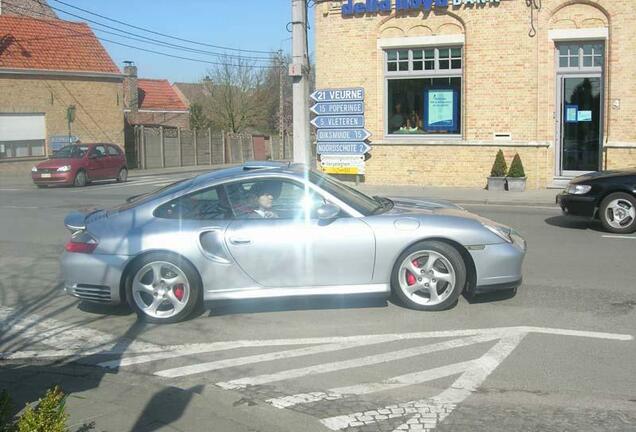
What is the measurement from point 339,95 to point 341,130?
1.02 meters

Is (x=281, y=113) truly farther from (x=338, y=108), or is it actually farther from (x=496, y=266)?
(x=496, y=266)

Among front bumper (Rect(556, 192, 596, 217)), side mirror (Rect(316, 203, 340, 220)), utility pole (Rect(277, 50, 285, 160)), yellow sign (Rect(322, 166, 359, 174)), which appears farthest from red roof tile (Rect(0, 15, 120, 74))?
side mirror (Rect(316, 203, 340, 220))

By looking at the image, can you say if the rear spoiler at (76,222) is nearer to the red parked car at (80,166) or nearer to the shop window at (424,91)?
the shop window at (424,91)

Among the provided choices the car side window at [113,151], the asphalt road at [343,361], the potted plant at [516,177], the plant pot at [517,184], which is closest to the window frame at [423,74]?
the potted plant at [516,177]

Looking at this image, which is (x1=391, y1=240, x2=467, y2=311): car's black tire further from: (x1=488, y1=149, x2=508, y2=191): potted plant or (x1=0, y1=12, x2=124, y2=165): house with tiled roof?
(x1=0, y1=12, x2=124, y2=165): house with tiled roof

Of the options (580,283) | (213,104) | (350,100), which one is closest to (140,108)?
(213,104)

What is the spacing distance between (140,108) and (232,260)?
5201 cm

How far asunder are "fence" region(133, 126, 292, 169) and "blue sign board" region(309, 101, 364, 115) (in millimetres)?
20951

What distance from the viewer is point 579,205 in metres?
11.7

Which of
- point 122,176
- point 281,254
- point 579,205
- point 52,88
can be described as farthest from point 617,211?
point 52,88

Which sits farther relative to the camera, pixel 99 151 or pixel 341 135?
pixel 99 151

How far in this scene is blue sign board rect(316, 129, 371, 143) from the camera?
20594 millimetres

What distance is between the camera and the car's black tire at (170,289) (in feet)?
21.0

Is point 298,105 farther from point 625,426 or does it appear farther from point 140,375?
point 625,426
